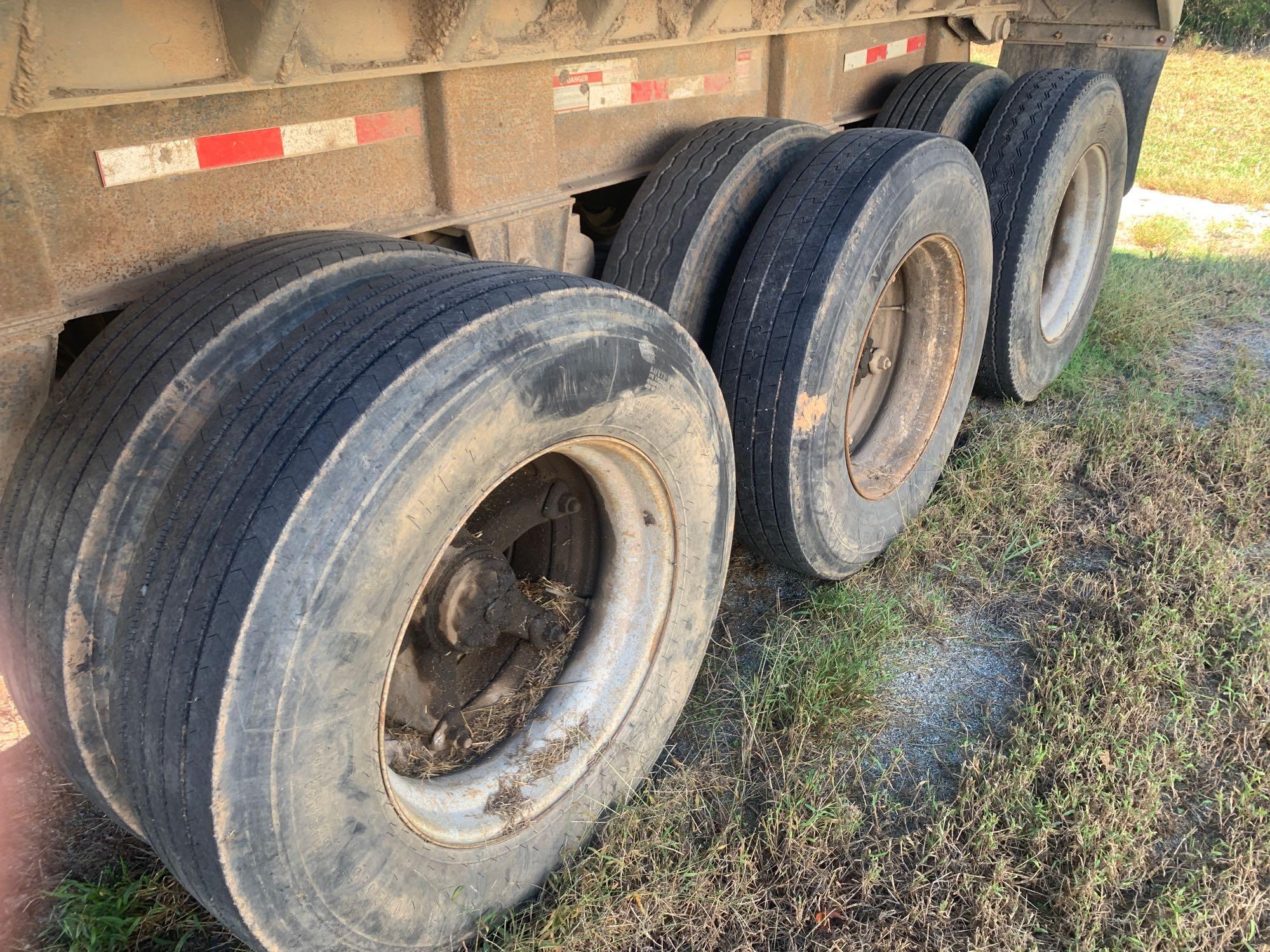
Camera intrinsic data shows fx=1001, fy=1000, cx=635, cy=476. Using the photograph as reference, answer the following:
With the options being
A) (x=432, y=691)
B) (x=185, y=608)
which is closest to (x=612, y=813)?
(x=432, y=691)

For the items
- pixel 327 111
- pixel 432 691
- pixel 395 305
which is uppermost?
pixel 327 111

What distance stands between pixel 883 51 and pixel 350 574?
3.45 metres

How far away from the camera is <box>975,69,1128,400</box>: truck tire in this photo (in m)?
3.84

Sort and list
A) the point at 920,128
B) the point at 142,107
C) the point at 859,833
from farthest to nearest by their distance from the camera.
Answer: the point at 920,128 < the point at 859,833 < the point at 142,107

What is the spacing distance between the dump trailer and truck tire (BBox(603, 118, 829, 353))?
0.04 ft

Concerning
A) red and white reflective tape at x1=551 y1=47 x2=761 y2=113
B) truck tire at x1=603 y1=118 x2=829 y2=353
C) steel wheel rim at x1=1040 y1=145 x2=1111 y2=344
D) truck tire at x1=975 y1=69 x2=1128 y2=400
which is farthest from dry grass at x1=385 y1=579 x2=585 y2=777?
steel wheel rim at x1=1040 y1=145 x2=1111 y2=344

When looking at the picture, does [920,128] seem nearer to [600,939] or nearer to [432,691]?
[432,691]

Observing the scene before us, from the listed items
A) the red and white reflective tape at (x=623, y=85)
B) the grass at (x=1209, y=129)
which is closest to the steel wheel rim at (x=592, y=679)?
the red and white reflective tape at (x=623, y=85)

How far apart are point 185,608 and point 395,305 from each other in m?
0.58

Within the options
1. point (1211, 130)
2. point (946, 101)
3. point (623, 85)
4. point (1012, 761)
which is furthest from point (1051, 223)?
point (1211, 130)

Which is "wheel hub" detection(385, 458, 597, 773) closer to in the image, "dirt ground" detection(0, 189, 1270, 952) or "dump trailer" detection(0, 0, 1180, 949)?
"dump trailer" detection(0, 0, 1180, 949)

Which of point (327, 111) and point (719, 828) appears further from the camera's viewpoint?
point (719, 828)

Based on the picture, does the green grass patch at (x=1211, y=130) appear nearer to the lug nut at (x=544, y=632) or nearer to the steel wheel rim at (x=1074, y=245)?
the steel wheel rim at (x=1074, y=245)

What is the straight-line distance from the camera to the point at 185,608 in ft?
4.88
